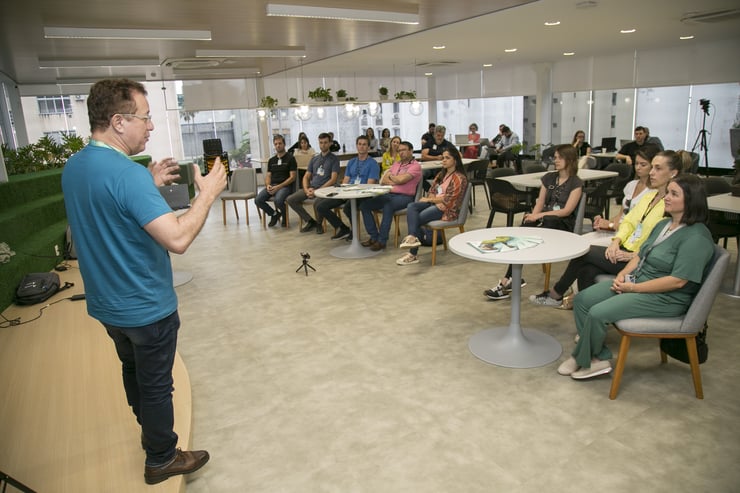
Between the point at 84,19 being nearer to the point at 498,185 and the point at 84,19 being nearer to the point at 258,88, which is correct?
the point at 498,185

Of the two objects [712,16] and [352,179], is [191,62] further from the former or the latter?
[712,16]

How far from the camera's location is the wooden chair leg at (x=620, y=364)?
9.38 feet

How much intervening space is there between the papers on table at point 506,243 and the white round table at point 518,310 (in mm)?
46

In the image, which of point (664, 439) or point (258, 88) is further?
point (258, 88)

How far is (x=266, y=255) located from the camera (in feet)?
21.4

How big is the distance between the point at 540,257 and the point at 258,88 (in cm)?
1235

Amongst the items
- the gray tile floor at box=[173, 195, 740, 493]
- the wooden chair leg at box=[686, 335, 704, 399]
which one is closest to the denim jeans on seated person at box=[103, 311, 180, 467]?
the gray tile floor at box=[173, 195, 740, 493]

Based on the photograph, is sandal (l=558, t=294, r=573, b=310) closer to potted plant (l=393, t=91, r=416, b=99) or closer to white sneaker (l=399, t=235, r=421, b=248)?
white sneaker (l=399, t=235, r=421, b=248)

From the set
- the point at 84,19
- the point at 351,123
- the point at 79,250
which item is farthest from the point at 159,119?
the point at 79,250

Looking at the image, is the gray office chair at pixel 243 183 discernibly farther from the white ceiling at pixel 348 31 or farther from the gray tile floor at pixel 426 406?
the gray tile floor at pixel 426 406

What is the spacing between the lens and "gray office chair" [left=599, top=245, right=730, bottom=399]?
8.73 ft

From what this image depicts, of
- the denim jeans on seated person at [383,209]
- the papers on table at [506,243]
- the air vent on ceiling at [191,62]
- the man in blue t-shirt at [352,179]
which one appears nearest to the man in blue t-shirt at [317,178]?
the man in blue t-shirt at [352,179]

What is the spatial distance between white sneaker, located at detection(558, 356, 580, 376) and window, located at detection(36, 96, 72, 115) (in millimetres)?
14694

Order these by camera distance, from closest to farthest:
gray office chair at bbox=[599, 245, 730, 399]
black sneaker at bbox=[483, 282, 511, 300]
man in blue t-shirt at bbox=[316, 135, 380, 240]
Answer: gray office chair at bbox=[599, 245, 730, 399] → black sneaker at bbox=[483, 282, 511, 300] → man in blue t-shirt at bbox=[316, 135, 380, 240]
